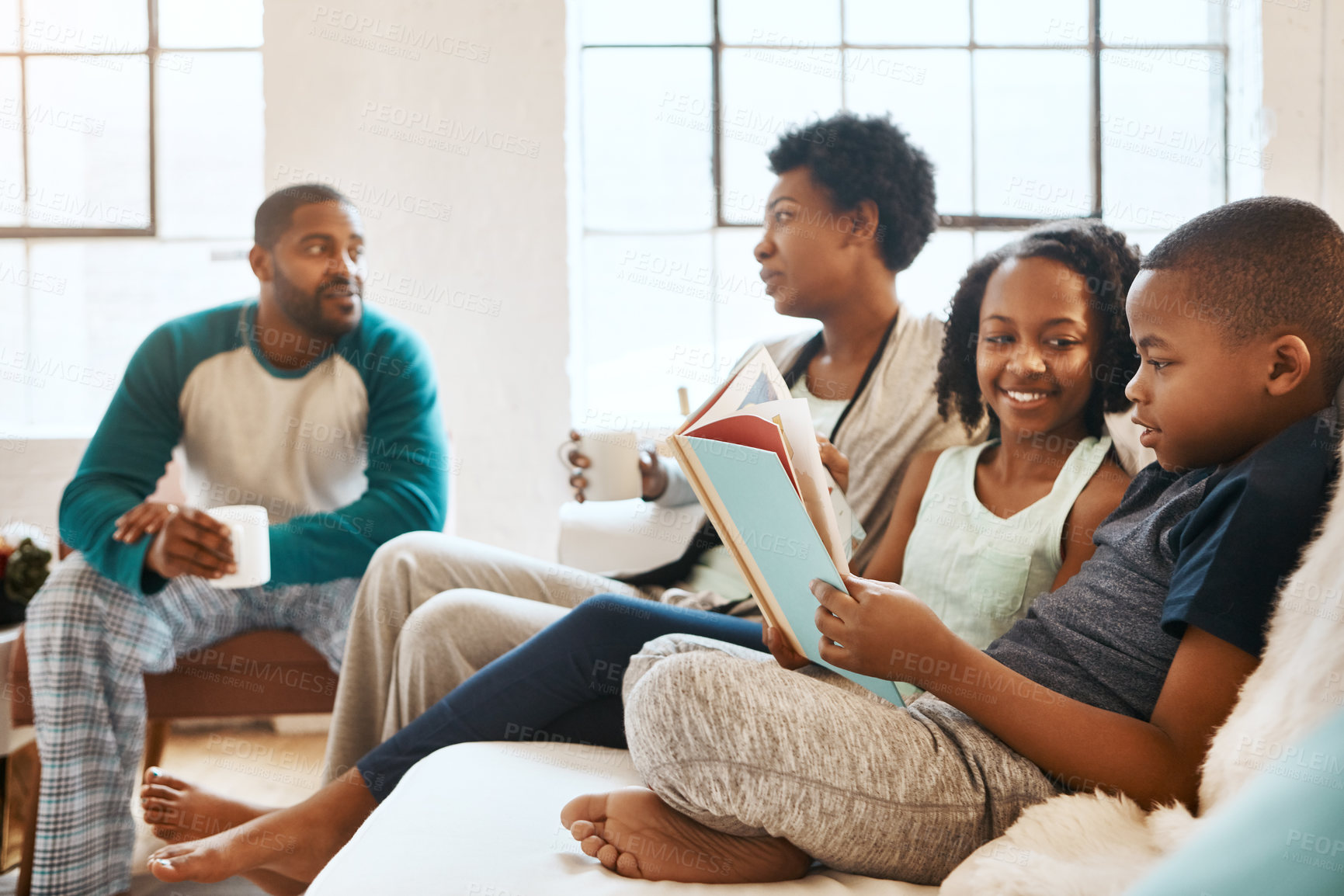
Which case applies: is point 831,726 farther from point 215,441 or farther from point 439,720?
point 215,441

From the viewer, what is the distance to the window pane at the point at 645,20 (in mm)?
2867

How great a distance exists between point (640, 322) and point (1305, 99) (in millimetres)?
1974

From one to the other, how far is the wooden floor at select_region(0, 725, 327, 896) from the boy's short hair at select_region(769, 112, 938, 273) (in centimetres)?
146

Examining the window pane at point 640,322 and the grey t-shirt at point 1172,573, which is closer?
the grey t-shirt at point 1172,573

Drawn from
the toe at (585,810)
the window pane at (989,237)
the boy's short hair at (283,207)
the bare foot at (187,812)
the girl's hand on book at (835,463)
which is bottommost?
the bare foot at (187,812)

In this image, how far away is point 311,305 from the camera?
5.79 feet

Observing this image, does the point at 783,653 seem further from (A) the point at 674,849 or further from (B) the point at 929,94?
(B) the point at 929,94

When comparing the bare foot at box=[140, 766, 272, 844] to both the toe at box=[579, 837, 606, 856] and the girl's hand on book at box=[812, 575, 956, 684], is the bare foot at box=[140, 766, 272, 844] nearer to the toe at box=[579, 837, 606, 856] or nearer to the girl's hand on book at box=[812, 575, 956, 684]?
the toe at box=[579, 837, 606, 856]

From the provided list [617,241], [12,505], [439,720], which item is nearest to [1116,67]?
[617,241]

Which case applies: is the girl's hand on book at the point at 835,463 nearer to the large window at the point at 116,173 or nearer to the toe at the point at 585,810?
the toe at the point at 585,810

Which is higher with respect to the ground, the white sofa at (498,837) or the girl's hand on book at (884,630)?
the girl's hand on book at (884,630)

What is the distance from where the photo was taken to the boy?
0.68m

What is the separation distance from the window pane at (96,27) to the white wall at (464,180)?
0.59 m

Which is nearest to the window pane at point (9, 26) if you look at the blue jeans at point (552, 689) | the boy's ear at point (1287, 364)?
the blue jeans at point (552, 689)
